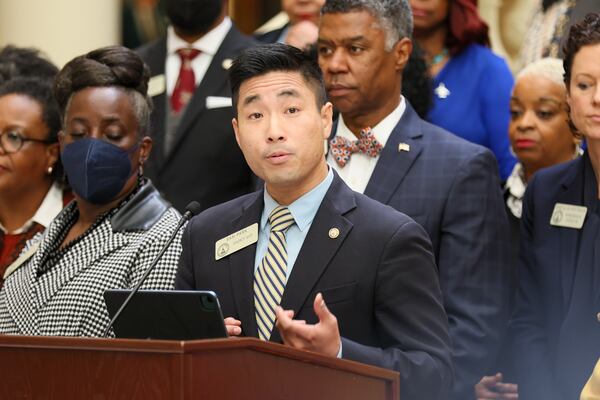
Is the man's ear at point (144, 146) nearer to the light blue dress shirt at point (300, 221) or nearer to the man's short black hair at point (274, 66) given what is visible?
the man's short black hair at point (274, 66)

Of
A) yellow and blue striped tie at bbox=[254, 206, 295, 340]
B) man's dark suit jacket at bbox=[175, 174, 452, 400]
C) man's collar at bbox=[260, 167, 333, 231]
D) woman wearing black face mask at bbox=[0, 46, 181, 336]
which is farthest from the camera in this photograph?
woman wearing black face mask at bbox=[0, 46, 181, 336]

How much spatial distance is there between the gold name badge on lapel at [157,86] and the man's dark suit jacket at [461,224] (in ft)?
5.25

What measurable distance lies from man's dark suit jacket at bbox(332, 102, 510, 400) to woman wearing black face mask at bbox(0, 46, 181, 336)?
82cm

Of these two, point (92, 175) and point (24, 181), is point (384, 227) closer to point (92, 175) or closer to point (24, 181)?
point (92, 175)

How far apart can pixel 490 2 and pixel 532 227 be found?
279cm

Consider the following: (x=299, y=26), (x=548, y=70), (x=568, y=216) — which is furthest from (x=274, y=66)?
(x=299, y=26)

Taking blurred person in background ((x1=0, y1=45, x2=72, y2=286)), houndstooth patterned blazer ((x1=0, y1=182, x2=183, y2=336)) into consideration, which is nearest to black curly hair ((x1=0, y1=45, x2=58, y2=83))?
blurred person in background ((x1=0, y1=45, x2=72, y2=286))

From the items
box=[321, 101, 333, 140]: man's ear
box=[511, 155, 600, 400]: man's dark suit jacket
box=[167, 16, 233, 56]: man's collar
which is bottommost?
box=[511, 155, 600, 400]: man's dark suit jacket

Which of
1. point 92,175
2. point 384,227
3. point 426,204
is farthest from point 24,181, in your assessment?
point 384,227

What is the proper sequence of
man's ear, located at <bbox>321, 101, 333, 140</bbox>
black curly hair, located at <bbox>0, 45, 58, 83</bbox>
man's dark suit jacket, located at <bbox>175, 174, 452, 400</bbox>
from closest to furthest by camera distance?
man's dark suit jacket, located at <bbox>175, 174, 452, 400</bbox>
man's ear, located at <bbox>321, 101, 333, 140</bbox>
black curly hair, located at <bbox>0, 45, 58, 83</bbox>

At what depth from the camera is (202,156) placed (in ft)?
18.5

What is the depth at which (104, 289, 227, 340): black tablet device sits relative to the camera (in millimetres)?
3035

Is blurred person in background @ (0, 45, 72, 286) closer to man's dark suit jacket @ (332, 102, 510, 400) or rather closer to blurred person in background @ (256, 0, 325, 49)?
blurred person in background @ (256, 0, 325, 49)

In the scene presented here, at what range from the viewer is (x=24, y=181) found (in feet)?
17.3
